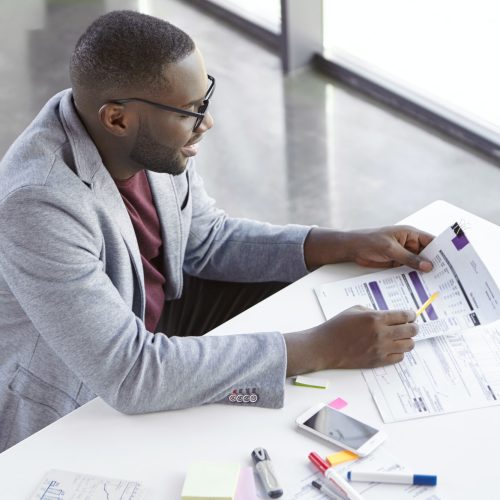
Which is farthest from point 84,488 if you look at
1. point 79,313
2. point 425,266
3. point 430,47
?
point 430,47

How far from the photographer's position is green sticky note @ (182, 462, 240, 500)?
1.49m

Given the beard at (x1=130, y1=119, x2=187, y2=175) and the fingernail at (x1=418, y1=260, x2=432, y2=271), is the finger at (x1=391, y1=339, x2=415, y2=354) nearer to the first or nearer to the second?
the fingernail at (x1=418, y1=260, x2=432, y2=271)

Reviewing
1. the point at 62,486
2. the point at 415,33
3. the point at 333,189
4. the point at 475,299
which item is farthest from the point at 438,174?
the point at 62,486

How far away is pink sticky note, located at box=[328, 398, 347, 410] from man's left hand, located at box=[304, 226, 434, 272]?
445mm

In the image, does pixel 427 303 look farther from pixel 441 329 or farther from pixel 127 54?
pixel 127 54

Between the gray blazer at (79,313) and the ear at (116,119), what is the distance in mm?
60

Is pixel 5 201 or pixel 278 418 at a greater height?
pixel 5 201

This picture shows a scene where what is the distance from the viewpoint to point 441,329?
184 centimetres

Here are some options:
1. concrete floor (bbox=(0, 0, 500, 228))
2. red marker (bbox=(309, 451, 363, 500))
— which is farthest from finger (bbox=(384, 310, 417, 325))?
concrete floor (bbox=(0, 0, 500, 228))

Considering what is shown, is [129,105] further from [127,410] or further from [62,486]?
[62,486]

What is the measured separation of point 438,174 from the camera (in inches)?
156

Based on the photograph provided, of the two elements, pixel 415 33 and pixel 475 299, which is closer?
pixel 475 299

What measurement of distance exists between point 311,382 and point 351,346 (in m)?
0.11

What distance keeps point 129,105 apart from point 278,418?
67 cm
